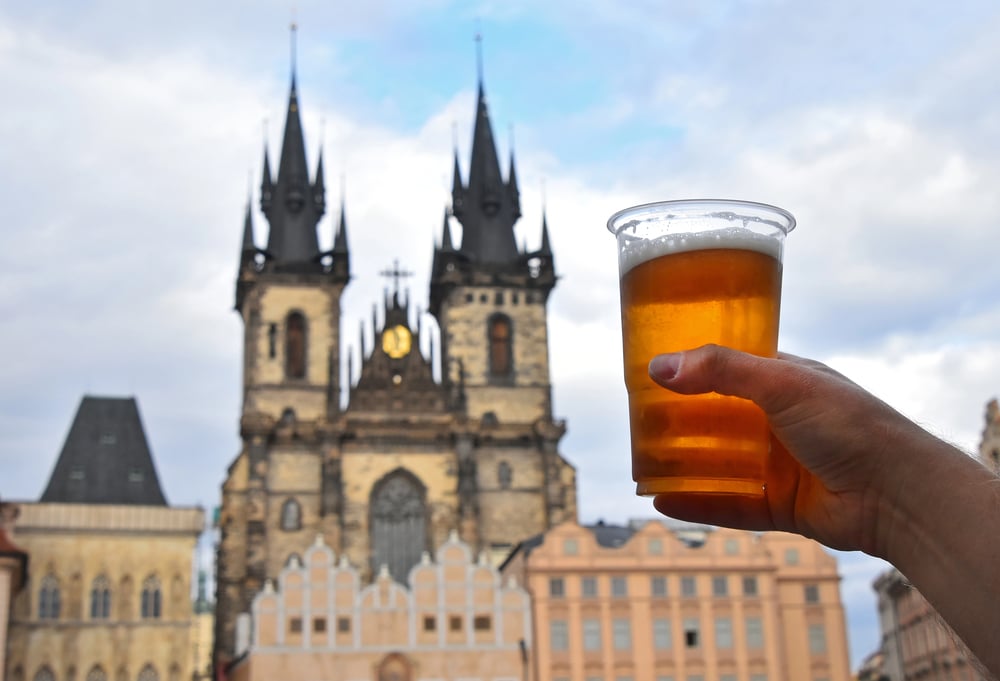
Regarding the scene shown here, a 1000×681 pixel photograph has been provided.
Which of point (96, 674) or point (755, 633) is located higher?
point (755, 633)

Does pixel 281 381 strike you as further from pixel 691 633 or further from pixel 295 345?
pixel 691 633

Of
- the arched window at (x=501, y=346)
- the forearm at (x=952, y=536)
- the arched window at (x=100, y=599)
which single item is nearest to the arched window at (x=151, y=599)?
the arched window at (x=100, y=599)

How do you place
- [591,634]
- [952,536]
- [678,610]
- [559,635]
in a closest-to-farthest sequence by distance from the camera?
[952,536] < [559,635] < [591,634] < [678,610]

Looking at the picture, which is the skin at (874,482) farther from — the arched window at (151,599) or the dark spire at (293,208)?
the dark spire at (293,208)

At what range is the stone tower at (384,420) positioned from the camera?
47.4m

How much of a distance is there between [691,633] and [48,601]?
2318 cm

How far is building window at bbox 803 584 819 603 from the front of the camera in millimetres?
41719

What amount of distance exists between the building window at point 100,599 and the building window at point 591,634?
61.5 feet

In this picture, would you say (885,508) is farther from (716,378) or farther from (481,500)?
(481,500)

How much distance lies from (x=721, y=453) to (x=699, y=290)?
0.32 meters

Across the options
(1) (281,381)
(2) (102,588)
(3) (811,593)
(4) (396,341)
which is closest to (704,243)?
(3) (811,593)

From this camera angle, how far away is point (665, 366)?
8.05 feet

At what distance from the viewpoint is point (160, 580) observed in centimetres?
5006

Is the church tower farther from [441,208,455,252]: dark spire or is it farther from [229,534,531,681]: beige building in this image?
[229,534,531,681]: beige building
